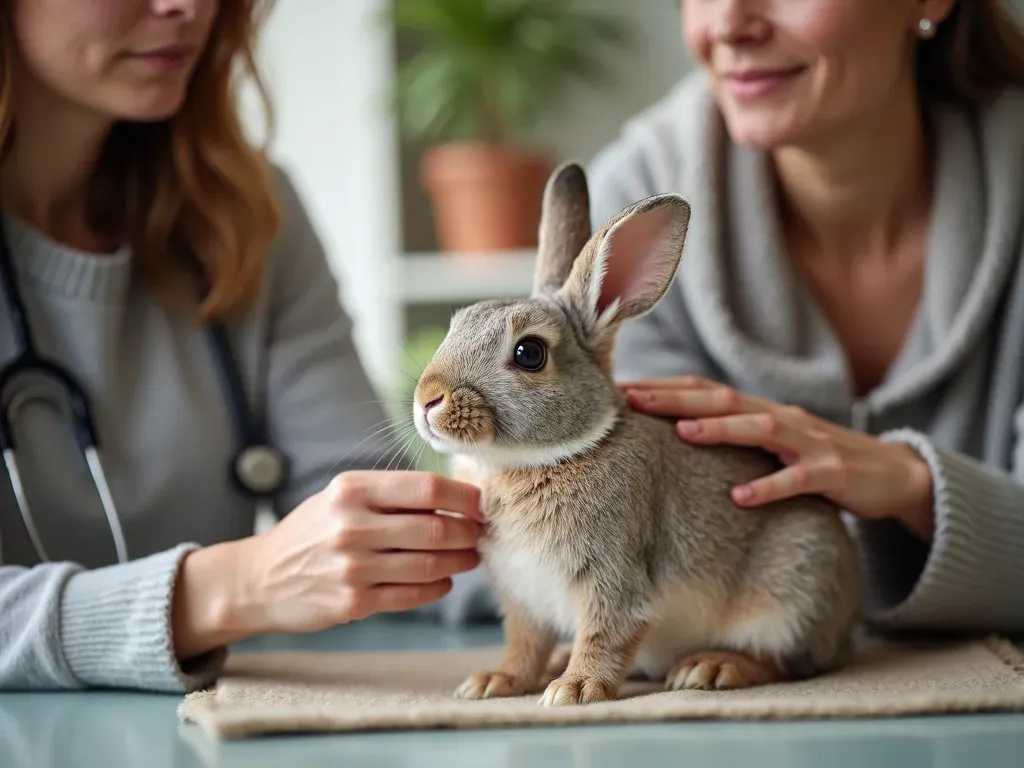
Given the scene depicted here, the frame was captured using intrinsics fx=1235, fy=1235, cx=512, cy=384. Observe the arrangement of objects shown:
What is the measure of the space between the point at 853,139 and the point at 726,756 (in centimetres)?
105

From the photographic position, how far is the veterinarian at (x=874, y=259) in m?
1.47

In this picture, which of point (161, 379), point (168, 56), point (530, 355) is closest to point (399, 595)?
point (530, 355)

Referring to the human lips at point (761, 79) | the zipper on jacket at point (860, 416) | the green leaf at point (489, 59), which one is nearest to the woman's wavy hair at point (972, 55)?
the human lips at point (761, 79)

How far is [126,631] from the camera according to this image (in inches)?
49.9

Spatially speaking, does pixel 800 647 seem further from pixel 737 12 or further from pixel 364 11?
pixel 364 11

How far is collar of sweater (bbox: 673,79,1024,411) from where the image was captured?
172 cm

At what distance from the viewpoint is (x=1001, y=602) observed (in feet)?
4.82

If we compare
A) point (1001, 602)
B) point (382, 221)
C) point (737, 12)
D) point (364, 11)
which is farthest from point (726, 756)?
point (364, 11)

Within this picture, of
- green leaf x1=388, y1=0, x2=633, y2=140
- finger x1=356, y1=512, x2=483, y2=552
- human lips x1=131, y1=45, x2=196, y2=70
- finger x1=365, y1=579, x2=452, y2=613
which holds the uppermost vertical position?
green leaf x1=388, y1=0, x2=633, y2=140

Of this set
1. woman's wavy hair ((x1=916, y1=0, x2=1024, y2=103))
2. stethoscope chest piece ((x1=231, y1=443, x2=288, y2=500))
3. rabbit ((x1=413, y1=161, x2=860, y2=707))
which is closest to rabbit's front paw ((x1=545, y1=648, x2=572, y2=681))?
rabbit ((x1=413, y1=161, x2=860, y2=707))

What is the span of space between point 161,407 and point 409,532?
636 mm

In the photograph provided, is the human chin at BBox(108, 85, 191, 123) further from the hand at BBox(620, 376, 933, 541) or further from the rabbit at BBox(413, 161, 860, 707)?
the hand at BBox(620, 376, 933, 541)

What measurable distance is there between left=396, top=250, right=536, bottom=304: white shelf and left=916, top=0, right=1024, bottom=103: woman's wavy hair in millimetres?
1645

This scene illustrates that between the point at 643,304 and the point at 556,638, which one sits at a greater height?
the point at 643,304
